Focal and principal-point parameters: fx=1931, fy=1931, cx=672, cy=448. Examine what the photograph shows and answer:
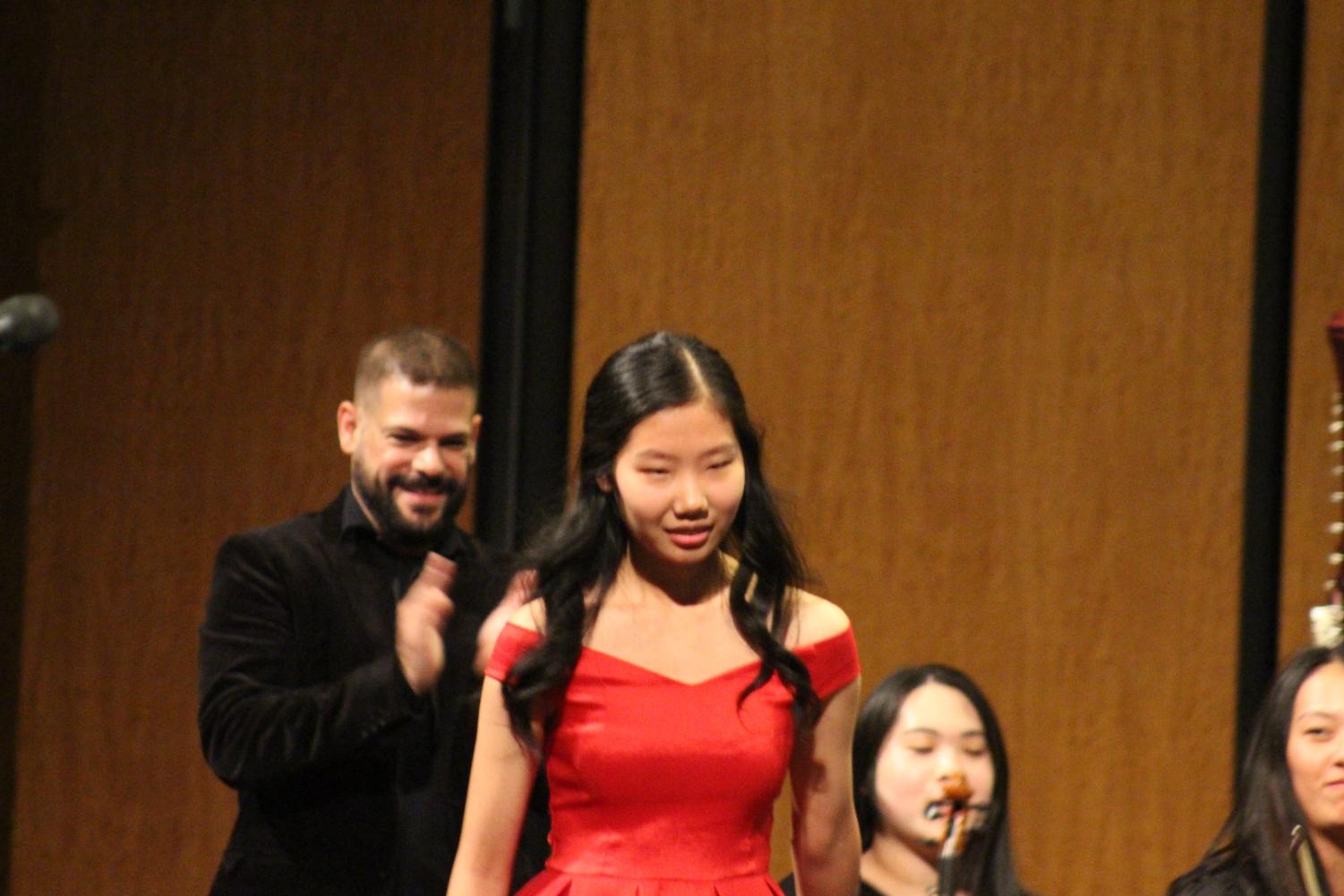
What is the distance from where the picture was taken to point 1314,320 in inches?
150

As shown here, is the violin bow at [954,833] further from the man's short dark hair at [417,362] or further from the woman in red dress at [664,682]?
the man's short dark hair at [417,362]

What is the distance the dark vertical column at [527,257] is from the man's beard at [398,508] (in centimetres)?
108

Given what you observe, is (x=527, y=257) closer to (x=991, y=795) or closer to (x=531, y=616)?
(x=991, y=795)

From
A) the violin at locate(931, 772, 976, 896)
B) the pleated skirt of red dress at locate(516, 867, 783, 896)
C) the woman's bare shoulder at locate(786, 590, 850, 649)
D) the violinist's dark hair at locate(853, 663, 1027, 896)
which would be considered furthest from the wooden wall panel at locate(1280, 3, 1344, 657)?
the pleated skirt of red dress at locate(516, 867, 783, 896)

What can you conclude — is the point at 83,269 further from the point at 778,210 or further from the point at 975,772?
the point at 975,772

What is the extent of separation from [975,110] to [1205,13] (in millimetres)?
497

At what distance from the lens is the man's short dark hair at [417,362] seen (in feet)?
8.69

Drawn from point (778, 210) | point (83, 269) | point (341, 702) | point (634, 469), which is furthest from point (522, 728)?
point (83, 269)

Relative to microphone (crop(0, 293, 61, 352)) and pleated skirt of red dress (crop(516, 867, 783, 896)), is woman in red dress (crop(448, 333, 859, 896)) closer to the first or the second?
pleated skirt of red dress (crop(516, 867, 783, 896))

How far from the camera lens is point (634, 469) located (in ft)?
6.16

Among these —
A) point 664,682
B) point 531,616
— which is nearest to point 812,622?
point 664,682

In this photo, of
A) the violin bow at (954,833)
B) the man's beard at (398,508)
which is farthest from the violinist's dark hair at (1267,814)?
the man's beard at (398,508)

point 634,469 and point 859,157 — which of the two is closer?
point 634,469

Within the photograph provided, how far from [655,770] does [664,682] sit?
0.09m
